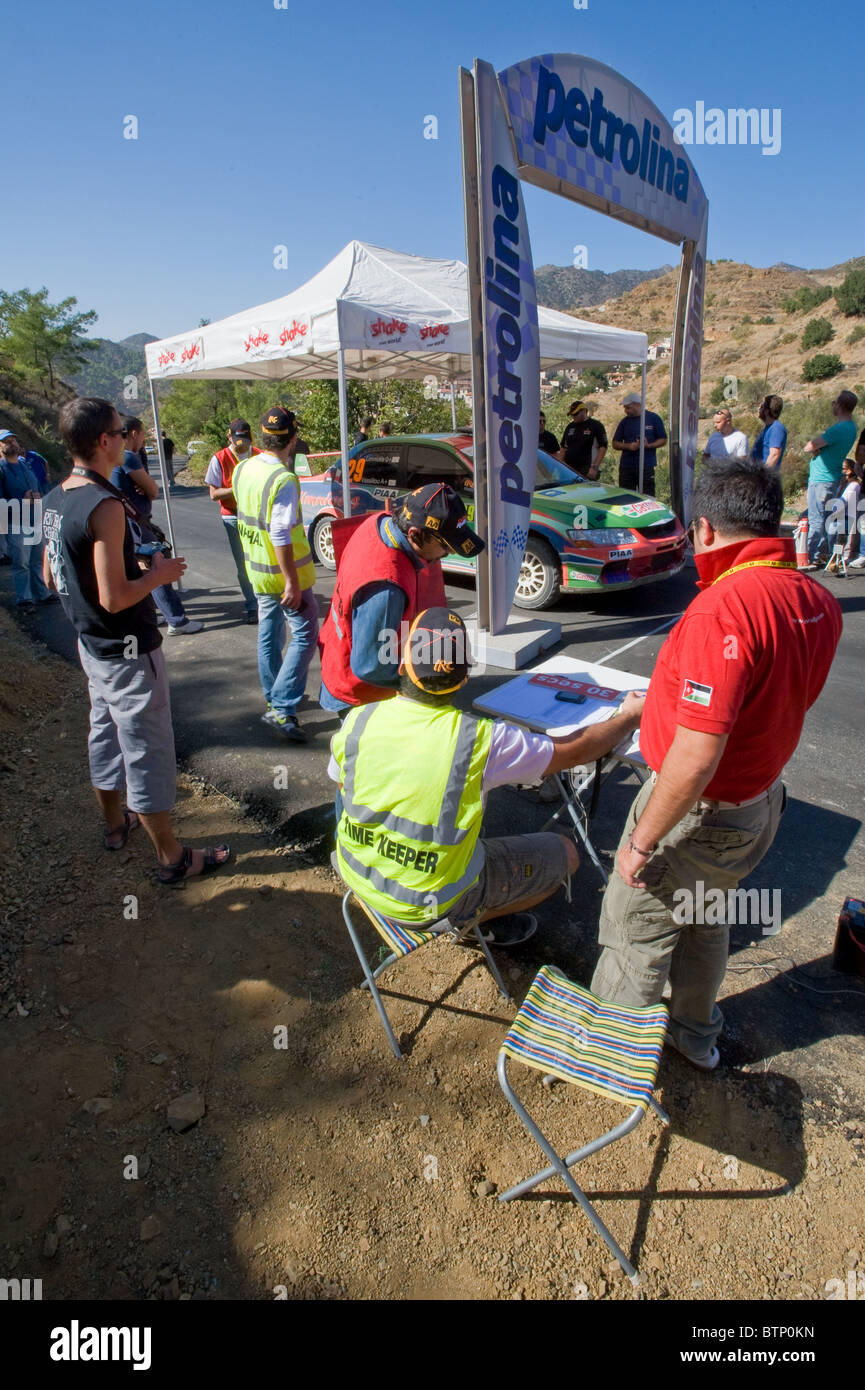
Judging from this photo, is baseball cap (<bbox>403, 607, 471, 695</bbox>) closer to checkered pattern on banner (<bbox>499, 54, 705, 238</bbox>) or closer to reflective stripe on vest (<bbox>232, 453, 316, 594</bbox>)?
reflective stripe on vest (<bbox>232, 453, 316, 594</bbox>)

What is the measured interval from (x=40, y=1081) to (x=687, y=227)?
376 inches

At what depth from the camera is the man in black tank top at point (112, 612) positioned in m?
2.76

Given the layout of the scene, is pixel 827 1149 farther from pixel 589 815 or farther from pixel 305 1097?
pixel 305 1097

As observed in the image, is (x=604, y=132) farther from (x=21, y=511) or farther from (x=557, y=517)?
(x=21, y=511)

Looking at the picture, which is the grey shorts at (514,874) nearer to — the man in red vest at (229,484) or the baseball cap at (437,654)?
the baseball cap at (437,654)

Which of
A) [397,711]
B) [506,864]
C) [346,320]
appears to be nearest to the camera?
[397,711]

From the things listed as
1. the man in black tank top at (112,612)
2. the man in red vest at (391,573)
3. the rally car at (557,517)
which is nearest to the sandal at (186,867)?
the man in black tank top at (112,612)

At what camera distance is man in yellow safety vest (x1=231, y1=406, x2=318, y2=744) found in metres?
4.16

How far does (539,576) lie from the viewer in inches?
288

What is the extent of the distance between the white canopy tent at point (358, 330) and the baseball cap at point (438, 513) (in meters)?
3.72

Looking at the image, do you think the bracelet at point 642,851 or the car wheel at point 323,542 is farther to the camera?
the car wheel at point 323,542

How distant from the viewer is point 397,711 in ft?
7.06
